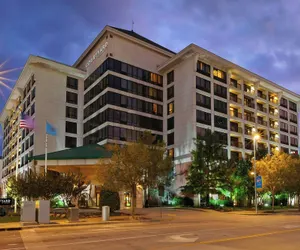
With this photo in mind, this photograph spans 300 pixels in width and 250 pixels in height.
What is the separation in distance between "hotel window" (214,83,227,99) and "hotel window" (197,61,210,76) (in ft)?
9.72

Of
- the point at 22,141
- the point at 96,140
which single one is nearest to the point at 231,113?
the point at 96,140

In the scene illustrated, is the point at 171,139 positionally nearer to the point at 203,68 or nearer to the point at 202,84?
the point at 202,84

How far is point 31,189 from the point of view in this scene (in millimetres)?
31500

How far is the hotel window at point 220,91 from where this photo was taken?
226 feet

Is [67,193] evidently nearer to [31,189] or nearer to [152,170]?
[31,189]

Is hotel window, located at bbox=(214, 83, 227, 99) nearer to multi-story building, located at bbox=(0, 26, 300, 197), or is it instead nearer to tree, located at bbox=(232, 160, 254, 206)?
multi-story building, located at bbox=(0, 26, 300, 197)

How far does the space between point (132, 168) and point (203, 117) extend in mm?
37275

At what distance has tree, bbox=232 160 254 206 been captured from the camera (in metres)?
55.8

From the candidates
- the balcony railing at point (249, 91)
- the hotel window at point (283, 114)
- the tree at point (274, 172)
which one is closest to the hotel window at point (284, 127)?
the hotel window at point (283, 114)

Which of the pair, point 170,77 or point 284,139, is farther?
point 284,139

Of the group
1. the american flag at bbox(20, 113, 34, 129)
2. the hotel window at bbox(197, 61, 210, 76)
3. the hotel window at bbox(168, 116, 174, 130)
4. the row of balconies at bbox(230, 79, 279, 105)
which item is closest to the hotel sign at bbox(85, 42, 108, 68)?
the hotel window at bbox(197, 61, 210, 76)

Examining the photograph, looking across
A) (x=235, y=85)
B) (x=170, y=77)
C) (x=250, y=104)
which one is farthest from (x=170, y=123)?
(x=250, y=104)

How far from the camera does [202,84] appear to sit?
66312mm

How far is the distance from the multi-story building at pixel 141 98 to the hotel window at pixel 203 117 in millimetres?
173
